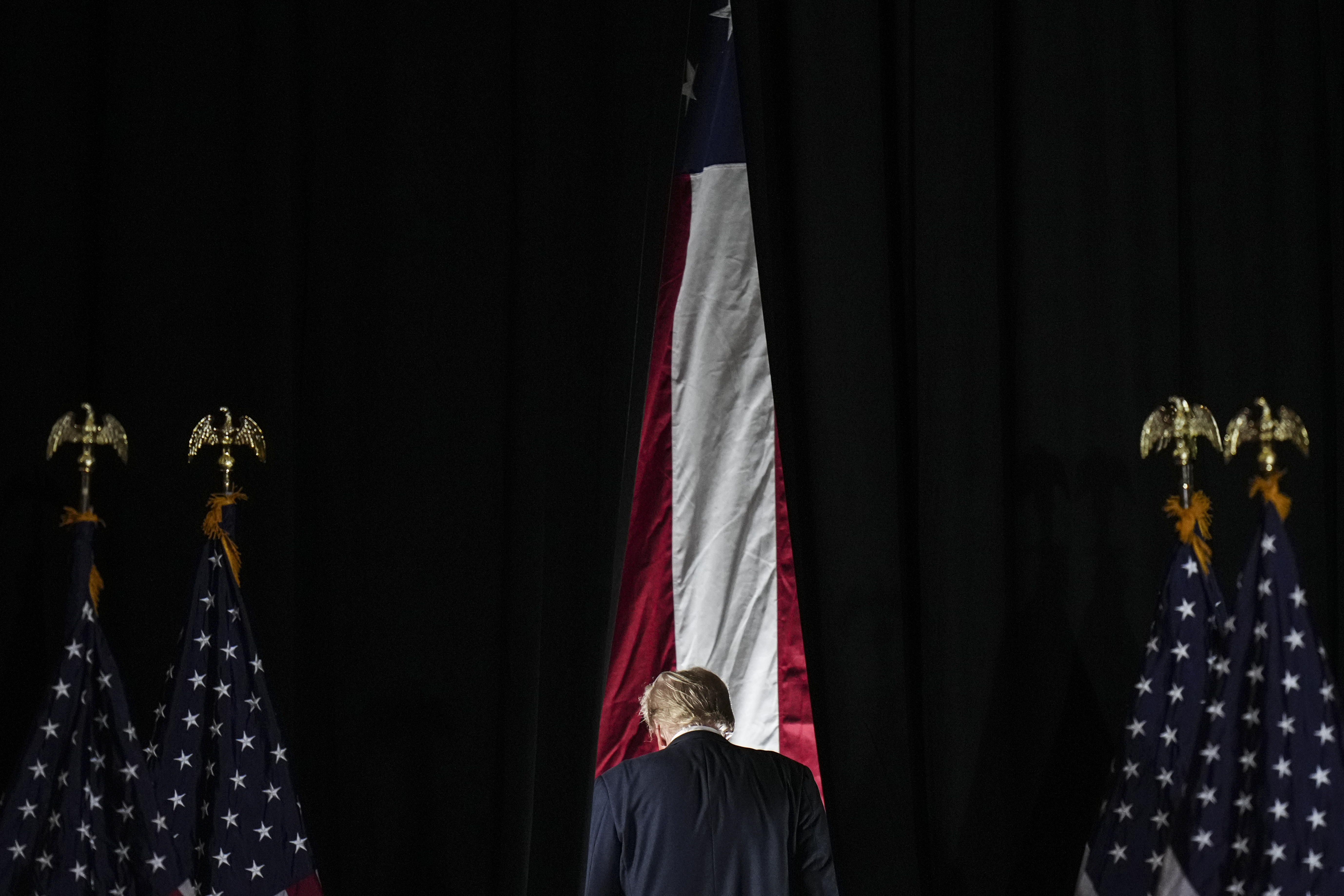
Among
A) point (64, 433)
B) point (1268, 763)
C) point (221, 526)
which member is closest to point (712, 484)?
point (221, 526)

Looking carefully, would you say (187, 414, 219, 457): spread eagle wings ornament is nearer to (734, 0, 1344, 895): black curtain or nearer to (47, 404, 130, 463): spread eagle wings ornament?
(47, 404, 130, 463): spread eagle wings ornament

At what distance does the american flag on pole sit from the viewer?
13.2 ft

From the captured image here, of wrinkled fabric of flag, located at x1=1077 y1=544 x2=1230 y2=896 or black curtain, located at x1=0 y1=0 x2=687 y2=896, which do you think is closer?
wrinkled fabric of flag, located at x1=1077 y1=544 x2=1230 y2=896

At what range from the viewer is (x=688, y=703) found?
3424mm

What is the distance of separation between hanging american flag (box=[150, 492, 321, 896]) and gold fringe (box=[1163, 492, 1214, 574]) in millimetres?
2116

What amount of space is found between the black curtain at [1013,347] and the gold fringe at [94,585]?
1718 millimetres

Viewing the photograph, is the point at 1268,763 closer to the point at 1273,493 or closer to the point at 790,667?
the point at 1273,493

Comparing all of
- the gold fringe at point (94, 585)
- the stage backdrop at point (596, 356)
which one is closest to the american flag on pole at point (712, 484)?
the stage backdrop at point (596, 356)

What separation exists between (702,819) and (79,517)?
1.56 metres

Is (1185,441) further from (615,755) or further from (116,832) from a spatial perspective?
(116,832)

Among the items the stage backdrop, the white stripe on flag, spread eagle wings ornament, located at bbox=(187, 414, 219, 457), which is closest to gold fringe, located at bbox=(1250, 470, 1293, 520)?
the stage backdrop

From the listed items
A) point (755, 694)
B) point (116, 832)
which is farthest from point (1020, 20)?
point (116, 832)

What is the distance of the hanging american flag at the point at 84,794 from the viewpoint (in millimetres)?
2865

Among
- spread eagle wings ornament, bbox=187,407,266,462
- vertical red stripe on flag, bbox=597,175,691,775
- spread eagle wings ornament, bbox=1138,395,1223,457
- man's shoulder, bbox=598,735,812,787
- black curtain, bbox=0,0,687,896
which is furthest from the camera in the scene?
vertical red stripe on flag, bbox=597,175,691,775
